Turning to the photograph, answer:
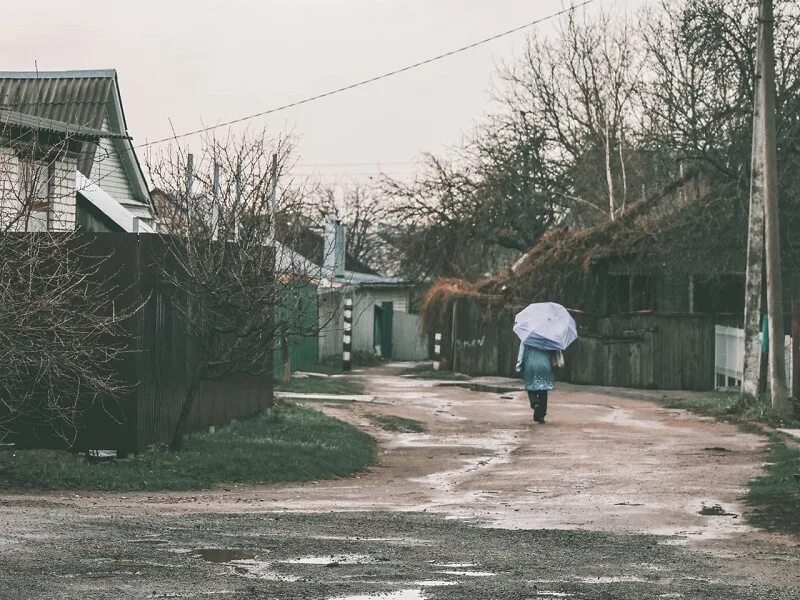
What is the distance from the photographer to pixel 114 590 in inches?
299

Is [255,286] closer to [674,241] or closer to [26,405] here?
[26,405]

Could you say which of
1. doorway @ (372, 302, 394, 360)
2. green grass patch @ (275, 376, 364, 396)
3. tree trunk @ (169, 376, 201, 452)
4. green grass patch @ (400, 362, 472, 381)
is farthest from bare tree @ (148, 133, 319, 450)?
doorway @ (372, 302, 394, 360)

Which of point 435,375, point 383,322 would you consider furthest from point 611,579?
point 383,322

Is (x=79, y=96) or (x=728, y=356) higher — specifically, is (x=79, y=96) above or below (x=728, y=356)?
above

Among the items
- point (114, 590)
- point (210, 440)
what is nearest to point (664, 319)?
point (210, 440)

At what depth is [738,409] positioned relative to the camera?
2367cm

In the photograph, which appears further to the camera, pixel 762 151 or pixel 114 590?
pixel 762 151

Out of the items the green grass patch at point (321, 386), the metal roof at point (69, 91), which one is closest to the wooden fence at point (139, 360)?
the green grass patch at point (321, 386)

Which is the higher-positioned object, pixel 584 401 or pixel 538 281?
pixel 538 281

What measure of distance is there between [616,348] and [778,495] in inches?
770

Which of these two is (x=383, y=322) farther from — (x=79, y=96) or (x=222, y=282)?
(x=222, y=282)

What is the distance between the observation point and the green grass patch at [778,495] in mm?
11625

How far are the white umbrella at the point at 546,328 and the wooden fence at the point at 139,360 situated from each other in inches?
302

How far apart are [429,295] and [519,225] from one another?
305 inches
